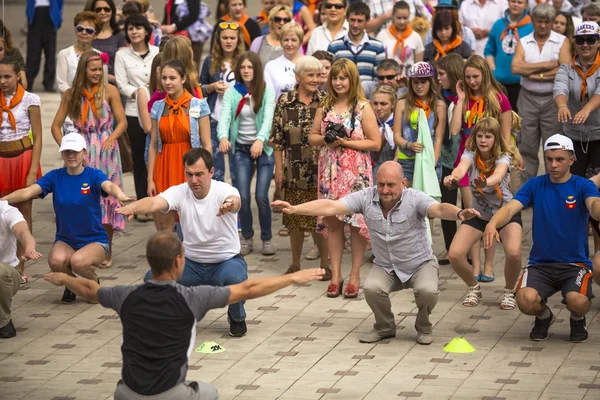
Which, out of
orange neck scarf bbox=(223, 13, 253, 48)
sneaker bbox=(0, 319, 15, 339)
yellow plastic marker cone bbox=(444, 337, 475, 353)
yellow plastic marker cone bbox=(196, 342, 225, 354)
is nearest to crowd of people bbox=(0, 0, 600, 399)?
sneaker bbox=(0, 319, 15, 339)

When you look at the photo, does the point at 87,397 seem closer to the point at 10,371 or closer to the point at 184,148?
the point at 10,371

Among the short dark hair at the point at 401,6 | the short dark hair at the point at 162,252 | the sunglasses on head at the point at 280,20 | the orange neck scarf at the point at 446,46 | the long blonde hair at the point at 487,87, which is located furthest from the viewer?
the short dark hair at the point at 401,6

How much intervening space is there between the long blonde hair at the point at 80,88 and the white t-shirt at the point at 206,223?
227cm

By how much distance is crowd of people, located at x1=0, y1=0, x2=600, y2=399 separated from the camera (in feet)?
29.3

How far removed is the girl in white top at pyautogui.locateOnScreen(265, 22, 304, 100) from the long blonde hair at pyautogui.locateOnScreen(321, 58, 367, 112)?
1666 millimetres

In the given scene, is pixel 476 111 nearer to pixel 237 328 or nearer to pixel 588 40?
pixel 588 40

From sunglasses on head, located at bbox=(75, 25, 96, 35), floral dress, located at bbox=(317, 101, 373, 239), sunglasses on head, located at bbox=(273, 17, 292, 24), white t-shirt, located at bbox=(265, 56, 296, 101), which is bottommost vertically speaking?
floral dress, located at bbox=(317, 101, 373, 239)

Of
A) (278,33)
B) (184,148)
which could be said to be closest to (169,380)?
(184,148)

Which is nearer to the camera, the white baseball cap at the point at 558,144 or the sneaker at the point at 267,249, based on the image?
the white baseball cap at the point at 558,144

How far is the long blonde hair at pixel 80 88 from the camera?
11.0m

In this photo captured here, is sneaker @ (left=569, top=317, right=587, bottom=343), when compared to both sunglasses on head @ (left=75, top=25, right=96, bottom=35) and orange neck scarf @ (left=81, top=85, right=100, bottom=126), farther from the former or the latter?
sunglasses on head @ (left=75, top=25, right=96, bottom=35)

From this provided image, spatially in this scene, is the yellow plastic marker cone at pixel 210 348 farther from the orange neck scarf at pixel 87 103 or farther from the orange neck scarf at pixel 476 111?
the orange neck scarf at pixel 476 111

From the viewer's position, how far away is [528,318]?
9695mm

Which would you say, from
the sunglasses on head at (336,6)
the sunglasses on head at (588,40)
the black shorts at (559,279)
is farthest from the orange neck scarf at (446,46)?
the black shorts at (559,279)
